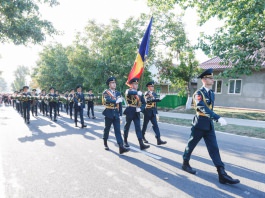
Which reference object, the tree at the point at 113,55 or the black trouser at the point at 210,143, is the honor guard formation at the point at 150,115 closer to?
the black trouser at the point at 210,143

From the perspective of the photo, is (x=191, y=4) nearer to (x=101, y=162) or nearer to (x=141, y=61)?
(x=141, y=61)

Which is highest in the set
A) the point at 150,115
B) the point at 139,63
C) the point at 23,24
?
the point at 23,24

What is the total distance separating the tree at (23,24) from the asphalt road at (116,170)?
11128 mm

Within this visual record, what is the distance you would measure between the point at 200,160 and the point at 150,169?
137 cm

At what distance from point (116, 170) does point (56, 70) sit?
30799mm

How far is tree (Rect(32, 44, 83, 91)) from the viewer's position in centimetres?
3119

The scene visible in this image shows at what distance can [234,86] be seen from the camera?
774 inches

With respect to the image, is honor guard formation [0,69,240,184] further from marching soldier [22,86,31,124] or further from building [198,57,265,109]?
building [198,57,265,109]

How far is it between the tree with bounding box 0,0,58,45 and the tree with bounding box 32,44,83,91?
14096mm

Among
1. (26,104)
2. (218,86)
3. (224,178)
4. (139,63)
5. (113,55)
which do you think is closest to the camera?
(224,178)

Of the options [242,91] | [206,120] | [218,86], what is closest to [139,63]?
[206,120]

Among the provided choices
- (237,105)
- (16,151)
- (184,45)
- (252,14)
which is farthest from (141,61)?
(237,105)

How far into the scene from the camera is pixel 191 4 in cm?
1327

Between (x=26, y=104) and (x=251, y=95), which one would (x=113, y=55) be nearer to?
(x=26, y=104)
